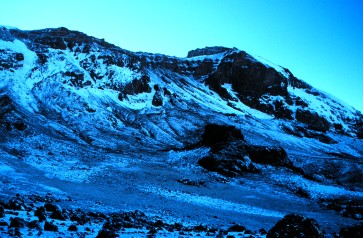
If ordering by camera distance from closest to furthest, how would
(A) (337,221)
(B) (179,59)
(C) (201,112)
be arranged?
(A) (337,221) → (C) (201,112) → (B) (179,59)

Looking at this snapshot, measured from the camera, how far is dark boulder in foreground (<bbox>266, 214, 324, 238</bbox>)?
1139cm

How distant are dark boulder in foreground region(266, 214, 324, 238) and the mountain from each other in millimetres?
8991

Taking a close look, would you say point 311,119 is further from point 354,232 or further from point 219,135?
point 354,232

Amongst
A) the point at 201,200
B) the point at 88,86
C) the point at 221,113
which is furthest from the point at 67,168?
the point at 221,113

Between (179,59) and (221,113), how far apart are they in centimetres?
6921

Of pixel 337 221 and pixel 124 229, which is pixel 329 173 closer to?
pixel 337 221

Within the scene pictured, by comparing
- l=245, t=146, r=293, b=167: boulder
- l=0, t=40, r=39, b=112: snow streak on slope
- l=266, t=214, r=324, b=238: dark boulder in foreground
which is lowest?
l=266, t=214, r=324, b=238: dark boulder in foreground

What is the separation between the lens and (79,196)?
2533 centimetres

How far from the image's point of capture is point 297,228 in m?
11.6

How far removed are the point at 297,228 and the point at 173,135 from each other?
80.7m

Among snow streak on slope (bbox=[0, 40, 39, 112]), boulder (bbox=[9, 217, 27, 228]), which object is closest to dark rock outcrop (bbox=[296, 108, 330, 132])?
snow streak on slope (bbox=[0, 40, 39, 112])

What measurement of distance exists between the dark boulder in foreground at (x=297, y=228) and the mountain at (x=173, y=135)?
8.99 m

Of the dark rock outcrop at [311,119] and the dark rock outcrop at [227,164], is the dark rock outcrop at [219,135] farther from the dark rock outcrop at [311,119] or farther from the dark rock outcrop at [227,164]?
the dark rock outcrop at [311,119]

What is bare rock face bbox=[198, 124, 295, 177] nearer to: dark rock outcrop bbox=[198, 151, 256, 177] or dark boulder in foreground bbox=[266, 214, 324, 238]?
dark rock outcrop bbox=[198, 151, 256, 177]
